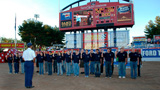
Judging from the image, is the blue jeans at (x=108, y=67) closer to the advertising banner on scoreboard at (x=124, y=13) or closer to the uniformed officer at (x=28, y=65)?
the uniformed officer at (x=28, y=65)

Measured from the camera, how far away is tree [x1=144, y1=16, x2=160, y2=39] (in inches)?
1989

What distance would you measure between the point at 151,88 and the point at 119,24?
22753 mm

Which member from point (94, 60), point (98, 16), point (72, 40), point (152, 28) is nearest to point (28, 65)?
point (94, 60)

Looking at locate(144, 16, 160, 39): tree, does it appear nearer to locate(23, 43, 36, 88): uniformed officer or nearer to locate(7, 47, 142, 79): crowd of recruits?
locate(7, 47, 142, 79): crowd of recruits

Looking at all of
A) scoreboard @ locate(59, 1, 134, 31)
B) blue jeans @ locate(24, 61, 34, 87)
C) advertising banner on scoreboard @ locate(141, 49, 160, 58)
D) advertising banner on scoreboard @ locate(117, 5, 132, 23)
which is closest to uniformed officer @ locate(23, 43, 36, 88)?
blue jeans @ locate(24, 61, 34, 87)

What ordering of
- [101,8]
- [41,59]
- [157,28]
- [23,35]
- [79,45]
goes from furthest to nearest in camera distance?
[157,28]
[23,35]
[101,8]
[79,45]
[41,59]

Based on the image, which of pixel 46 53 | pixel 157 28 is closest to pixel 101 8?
pixel 46 53

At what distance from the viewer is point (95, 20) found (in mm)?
29172

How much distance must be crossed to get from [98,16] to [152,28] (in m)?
32.9

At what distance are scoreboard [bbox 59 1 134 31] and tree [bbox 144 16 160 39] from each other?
1118 inches

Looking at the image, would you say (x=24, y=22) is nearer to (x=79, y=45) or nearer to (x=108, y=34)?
(x=79, y=45)

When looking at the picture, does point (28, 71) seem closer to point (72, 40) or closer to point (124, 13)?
point (72, 40)

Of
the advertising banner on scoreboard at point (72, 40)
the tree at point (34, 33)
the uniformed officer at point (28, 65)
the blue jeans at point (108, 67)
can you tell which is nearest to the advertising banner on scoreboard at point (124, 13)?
the advertising banner on scoreboard at point (72, 40)

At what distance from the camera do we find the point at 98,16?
2889 centimetres
